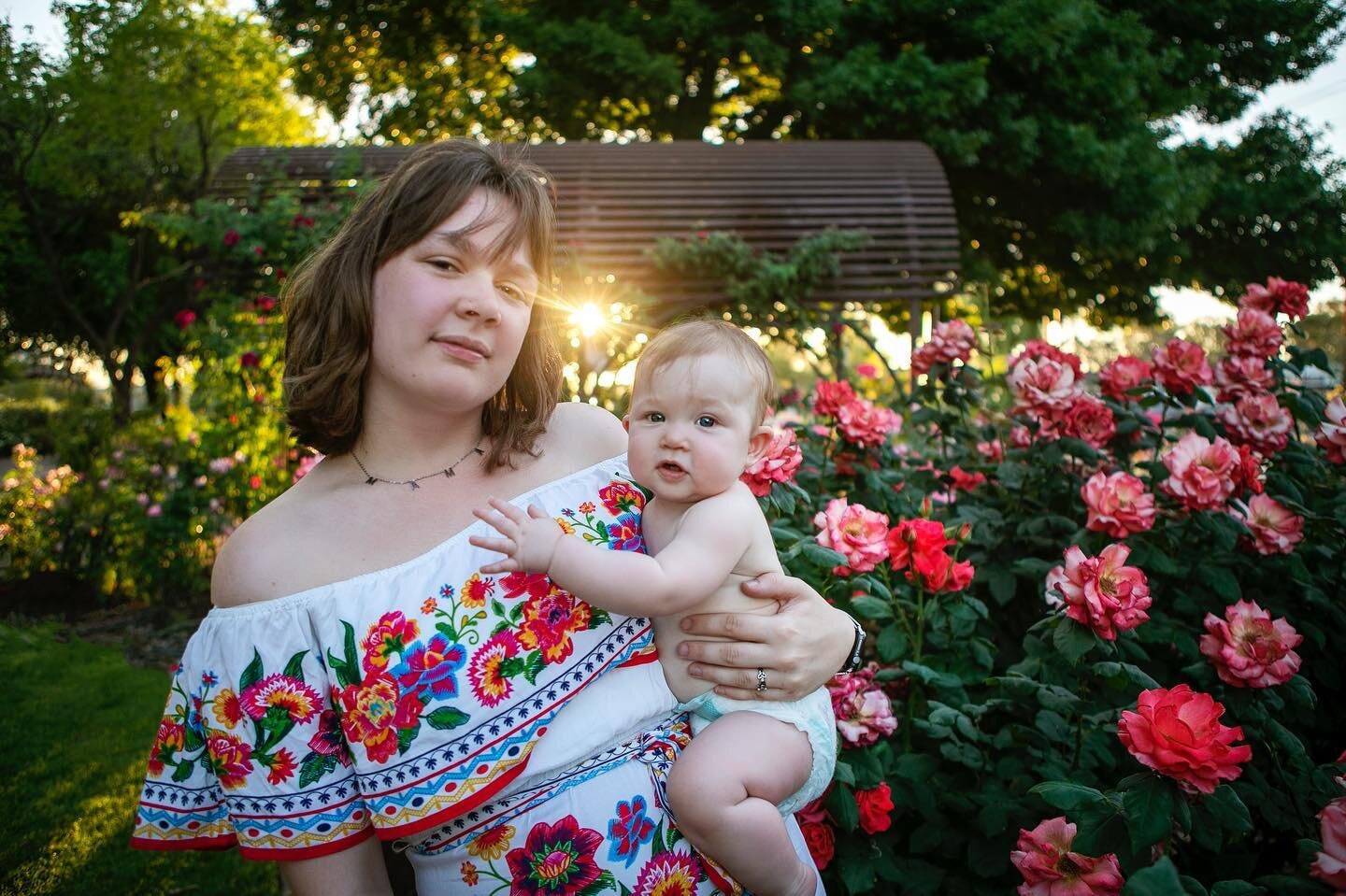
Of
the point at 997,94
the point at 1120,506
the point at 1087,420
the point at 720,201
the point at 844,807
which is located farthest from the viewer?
the point at 997,94

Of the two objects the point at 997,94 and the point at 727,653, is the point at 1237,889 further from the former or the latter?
the point at 997,94

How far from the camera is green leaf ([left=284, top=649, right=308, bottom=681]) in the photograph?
1231 millimetres

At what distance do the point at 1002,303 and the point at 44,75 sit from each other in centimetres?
1725

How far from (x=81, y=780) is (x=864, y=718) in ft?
11.1

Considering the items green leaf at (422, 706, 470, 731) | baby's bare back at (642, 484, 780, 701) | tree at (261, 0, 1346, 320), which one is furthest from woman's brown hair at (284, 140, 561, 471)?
tree at (261, 0, 1346, 320)

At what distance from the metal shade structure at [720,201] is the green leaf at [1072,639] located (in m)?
5.00

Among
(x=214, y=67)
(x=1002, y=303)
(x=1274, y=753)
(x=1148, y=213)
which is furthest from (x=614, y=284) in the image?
(x=214, y=67)

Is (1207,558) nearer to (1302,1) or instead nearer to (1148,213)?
(1148,213)

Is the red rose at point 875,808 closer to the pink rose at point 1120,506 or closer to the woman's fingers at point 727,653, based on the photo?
the woman's fingers at point 727,653

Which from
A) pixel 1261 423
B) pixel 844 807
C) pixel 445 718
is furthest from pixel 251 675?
pixel 1261 423

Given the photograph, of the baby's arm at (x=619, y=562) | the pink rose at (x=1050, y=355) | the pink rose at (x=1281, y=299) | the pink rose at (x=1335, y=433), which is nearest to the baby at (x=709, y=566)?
the baby's arm at (x=619, y=562)

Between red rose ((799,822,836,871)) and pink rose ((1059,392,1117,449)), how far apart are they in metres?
1.22

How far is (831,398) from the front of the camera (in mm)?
2244

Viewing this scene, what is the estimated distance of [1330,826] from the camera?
1.00 m
